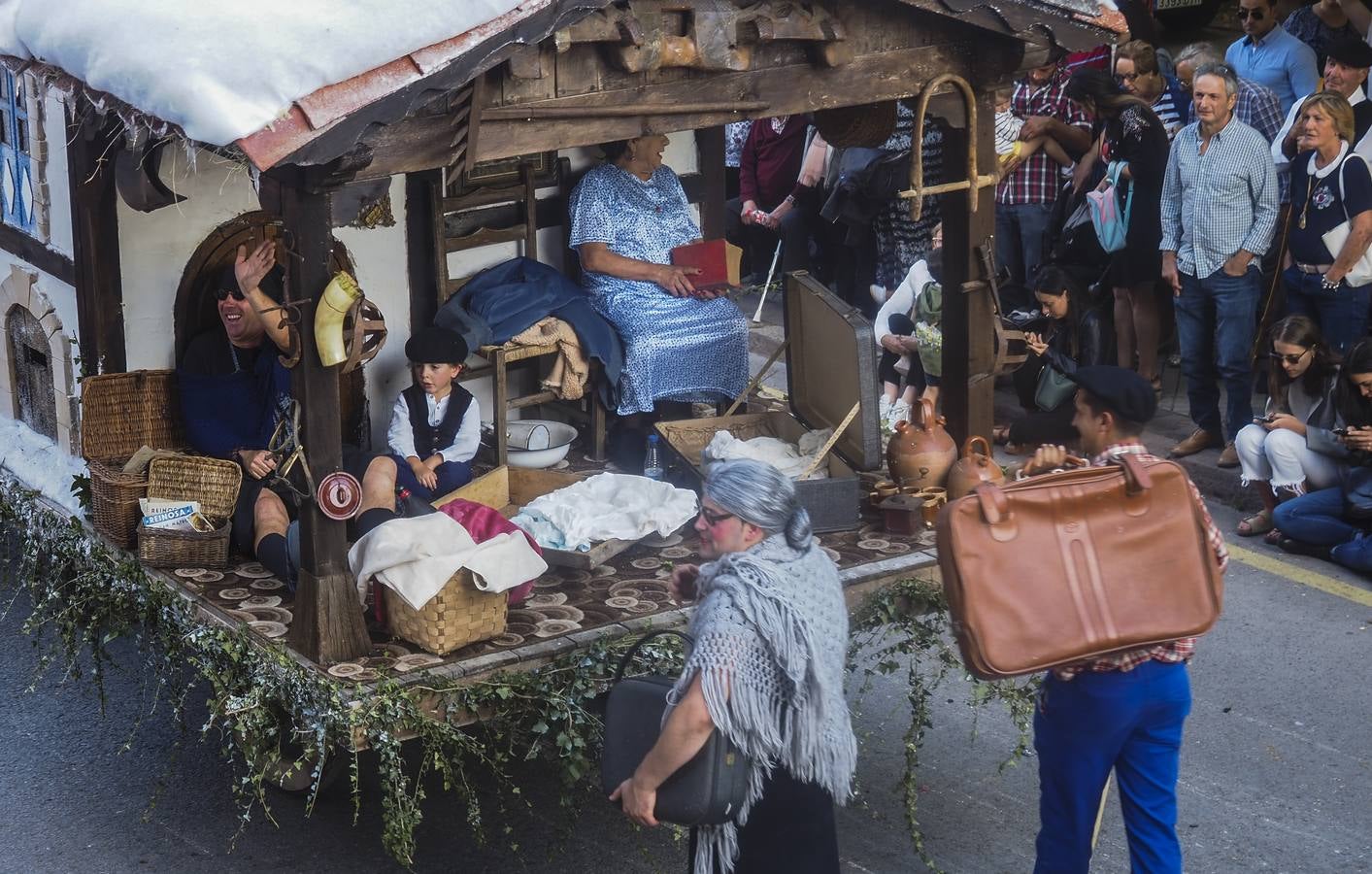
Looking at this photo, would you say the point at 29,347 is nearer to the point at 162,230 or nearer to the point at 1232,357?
the point at 162,230

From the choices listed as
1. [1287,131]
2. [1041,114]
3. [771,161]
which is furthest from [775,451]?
[771,161]

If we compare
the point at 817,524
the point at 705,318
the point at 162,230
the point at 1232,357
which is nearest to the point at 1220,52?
the point at 1232,357

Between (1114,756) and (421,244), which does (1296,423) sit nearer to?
(1114,756)

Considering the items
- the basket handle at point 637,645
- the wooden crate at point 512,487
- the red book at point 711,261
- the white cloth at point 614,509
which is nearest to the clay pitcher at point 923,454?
the white cloth at point 614,509

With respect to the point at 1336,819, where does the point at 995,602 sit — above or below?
above

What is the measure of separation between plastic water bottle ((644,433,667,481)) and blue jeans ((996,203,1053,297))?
13.6ft

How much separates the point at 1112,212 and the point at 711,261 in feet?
9.95

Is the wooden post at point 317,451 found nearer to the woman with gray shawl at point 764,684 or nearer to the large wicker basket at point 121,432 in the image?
the large wicker basket at point 121,432

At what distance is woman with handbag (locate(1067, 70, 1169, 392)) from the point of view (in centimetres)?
984

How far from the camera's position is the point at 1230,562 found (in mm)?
8234

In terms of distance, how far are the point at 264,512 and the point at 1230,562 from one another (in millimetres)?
4682

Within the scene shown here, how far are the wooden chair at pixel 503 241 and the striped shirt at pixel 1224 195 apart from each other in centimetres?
353

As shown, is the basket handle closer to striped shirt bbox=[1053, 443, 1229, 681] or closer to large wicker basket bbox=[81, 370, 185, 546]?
striped shirt bbox=[1053, 443, 1229, 681]

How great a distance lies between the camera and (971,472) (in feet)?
21.4
